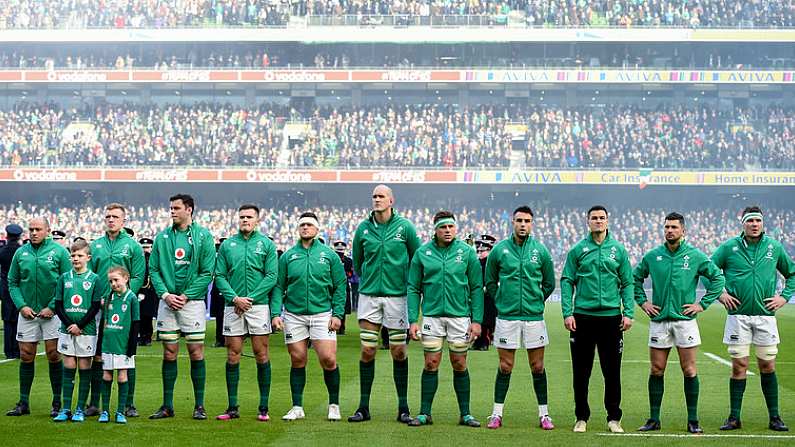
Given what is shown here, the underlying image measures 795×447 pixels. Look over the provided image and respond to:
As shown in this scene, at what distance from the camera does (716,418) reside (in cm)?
1209

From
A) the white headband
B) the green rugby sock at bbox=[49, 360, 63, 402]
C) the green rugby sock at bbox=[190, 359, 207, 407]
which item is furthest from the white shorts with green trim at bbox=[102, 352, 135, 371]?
the white headband

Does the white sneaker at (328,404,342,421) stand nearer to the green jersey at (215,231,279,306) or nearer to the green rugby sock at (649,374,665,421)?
the green jersey at (215,231,279,306)

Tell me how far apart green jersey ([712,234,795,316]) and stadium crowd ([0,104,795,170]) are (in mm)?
39884

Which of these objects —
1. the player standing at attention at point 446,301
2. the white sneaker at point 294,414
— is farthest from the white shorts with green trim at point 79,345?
the player standing at attention at point 446,301

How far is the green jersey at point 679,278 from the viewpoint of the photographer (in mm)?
10953

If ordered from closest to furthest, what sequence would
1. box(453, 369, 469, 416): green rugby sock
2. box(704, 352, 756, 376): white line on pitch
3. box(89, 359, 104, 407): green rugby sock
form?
1. box(453, 369, 469, 416): green rugby sock
2. box(89, 359, 104, 407): green rugby sock
3. box(704, 352, 756, 376): white line on pitch

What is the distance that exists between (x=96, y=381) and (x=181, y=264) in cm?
149

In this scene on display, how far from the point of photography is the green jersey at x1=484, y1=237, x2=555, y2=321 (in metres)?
11.0

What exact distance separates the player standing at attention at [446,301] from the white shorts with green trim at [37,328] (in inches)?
144

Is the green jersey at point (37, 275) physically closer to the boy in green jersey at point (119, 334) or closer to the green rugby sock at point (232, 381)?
the boy in green jersey at point (119, 334)

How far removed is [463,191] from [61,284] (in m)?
42.6

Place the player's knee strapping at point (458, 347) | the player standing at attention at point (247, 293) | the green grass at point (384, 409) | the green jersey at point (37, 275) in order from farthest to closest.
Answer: the green jersey at point (37, 275) < the player standing at attention at point (247, 293) < the player's knee strapping at point (458, 347) < the green grass at point (384, 409)

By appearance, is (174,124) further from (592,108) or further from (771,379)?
(771,379)

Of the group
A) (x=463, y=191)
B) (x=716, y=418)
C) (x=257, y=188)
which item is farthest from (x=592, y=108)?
(x=716, y=418)
